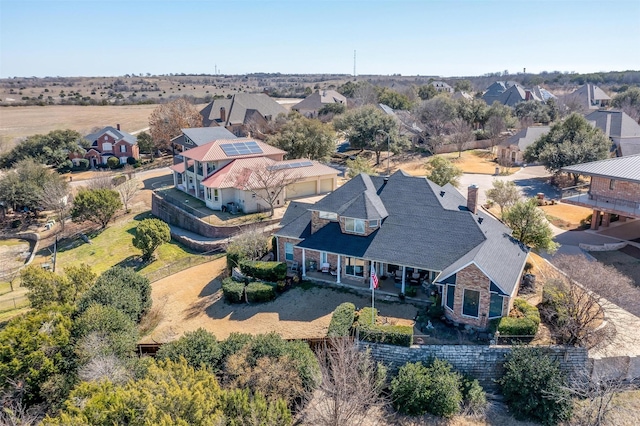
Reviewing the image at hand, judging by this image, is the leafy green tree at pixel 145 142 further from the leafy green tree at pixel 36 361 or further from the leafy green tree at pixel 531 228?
the leafy green tree at pixel 531 228

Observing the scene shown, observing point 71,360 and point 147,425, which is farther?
point 71,360

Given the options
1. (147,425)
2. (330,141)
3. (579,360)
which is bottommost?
(579,360)

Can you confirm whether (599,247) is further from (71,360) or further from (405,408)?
(71,360)

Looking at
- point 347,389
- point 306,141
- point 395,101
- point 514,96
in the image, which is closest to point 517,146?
point 306,141

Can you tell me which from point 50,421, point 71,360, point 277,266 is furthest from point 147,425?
point 277,266

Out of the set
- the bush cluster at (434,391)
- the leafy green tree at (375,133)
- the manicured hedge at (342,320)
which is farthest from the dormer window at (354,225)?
the leafy green tree at (375,133)

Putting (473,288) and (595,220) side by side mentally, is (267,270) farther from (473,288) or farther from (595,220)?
(595,220)
